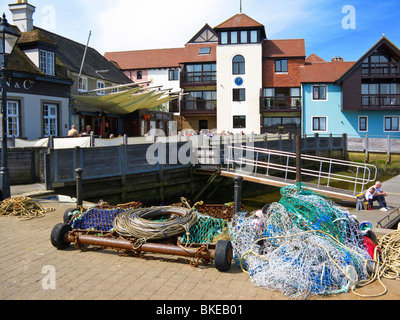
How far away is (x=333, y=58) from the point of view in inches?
1906

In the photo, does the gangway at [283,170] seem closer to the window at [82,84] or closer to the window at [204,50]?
the window at [82,84]

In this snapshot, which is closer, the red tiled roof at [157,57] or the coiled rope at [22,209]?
the coiled rope at [22,209]

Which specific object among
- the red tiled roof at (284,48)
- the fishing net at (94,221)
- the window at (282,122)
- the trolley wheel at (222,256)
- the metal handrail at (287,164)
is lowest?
the trolley wheel at (222,256)

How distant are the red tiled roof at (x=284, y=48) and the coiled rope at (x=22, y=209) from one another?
36.2 meters

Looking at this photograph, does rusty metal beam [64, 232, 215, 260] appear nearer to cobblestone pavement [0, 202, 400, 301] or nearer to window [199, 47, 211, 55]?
cobblestone pavement [0, 202, 400, 301]

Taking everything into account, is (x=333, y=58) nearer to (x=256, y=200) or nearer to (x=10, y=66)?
(x=256, y=200)

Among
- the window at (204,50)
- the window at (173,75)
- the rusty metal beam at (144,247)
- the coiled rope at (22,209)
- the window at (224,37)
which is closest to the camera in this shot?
the rusty metal beam at (144,247)

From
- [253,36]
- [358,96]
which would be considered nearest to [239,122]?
[253,36]

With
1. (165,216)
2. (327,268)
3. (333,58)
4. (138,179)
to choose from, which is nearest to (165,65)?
(333,58)

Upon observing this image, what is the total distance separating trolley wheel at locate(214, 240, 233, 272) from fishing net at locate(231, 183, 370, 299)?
0.83 ft

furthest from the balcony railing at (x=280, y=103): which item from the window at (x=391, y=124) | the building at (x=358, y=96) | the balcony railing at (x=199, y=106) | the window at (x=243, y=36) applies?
the window at (x=391, y=124)

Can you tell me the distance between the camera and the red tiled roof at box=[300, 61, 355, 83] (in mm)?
38438

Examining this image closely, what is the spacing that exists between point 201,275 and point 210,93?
1565 inches

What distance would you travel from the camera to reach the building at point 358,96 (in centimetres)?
3653
